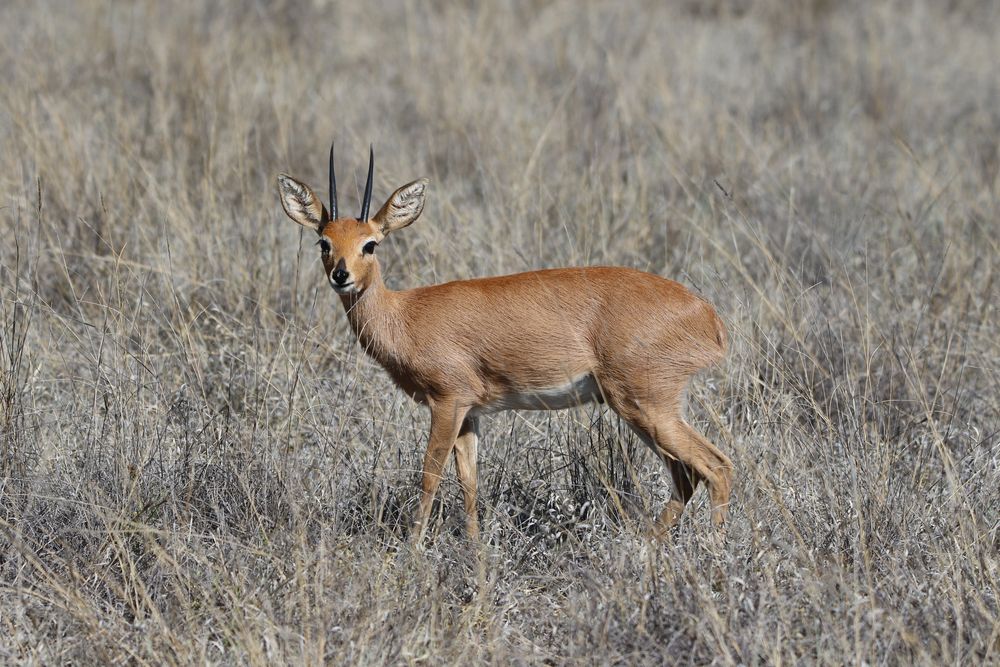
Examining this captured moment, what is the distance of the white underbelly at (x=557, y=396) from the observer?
452 centimetres

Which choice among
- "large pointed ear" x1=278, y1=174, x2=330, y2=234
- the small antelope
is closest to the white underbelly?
the small antelope

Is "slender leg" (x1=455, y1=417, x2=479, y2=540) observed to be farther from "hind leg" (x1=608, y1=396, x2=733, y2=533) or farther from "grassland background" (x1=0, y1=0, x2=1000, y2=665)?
"hind leg" (x1=608, y1=396, x2=733, y2=533)

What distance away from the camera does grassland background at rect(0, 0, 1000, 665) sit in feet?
12.7

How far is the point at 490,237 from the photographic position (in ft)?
22.2

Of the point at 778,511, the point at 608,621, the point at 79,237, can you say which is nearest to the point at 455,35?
the point at 79,237

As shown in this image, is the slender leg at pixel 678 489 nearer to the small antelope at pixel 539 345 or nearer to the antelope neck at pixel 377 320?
the small antelope at pixel 539 345

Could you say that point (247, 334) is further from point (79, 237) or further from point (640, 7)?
point (640, 7)

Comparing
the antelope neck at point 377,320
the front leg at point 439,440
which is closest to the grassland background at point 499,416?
the front leg at point 439,440

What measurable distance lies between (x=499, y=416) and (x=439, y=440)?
883 millimetres

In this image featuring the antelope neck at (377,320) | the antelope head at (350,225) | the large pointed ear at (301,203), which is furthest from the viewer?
the large pointed ear at (301,203)

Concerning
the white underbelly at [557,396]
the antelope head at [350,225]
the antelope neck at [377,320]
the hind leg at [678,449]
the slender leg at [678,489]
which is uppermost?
the antelope head at [350,225]

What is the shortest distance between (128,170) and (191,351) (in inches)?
89.0

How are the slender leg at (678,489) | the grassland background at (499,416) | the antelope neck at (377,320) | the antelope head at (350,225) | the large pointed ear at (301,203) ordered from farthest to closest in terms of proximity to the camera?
the large pointed ear at (301,203)
the antelope neck at (377,320)
the slender leg at (678,489)
the antelope head at (350,225)
the grassland background at (499,416)

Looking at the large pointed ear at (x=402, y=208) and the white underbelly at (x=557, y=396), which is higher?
the large pointed ear at (x=402, y=208)
